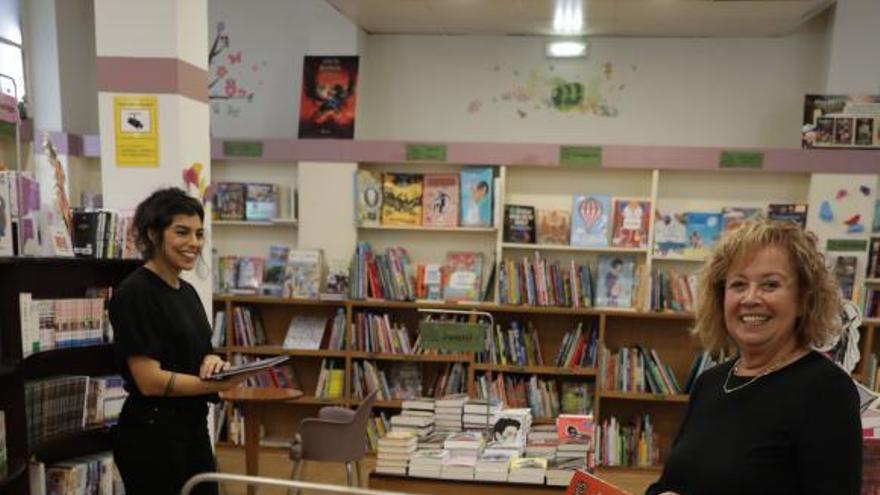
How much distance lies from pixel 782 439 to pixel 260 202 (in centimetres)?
399

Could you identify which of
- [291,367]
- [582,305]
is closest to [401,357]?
[291,367]

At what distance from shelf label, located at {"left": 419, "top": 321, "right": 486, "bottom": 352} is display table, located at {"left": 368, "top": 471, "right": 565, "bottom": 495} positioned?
579 mm

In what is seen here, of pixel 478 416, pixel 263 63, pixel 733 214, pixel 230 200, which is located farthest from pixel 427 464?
pixel 263 63

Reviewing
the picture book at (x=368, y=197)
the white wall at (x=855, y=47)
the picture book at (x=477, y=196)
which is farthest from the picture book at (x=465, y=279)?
the white wall at (x=855, y=47)

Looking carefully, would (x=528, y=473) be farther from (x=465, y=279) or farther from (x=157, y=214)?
(x=465, y=279)

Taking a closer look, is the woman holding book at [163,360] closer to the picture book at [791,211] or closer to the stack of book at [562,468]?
the stack of book at [562,468]

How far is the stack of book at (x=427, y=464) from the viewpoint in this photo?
8.43 ft

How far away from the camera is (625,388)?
4156 millimetres

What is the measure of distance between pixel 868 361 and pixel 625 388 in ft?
5.29

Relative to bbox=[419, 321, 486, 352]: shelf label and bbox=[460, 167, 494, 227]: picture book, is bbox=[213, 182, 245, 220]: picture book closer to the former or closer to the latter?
bbox=[460, 167, 494, 227]: picture book

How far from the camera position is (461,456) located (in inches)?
102

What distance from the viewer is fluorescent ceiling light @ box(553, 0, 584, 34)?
3.89 metres

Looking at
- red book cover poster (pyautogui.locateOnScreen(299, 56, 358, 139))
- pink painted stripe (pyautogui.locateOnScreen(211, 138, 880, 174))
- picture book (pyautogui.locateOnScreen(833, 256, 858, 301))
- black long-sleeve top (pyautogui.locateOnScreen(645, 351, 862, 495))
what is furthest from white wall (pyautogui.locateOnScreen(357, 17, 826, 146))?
black long-sleeve top (pyautogui.locateOnScreen(645, 351, 862, 495))

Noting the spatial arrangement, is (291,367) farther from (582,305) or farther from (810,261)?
(810,261)
